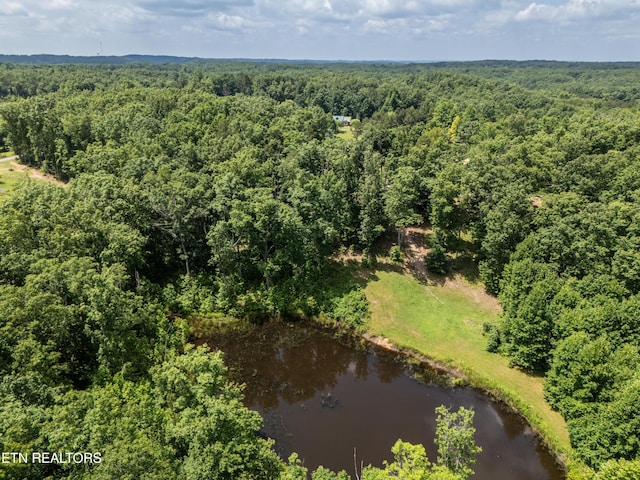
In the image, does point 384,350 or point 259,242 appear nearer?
point 384,350

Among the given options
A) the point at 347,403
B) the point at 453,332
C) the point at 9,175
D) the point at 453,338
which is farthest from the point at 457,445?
the point at 9,175

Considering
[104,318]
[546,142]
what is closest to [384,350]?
[104,318]

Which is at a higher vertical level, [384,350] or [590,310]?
[590,310]

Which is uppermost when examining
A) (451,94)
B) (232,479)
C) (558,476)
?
(451,94)

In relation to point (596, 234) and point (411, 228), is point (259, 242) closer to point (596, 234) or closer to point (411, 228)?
point (411, 228)

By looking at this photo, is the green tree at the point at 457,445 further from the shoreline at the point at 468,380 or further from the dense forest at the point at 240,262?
the shoreline at the point at 468,380

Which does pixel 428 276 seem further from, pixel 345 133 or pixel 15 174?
pixel 345 133

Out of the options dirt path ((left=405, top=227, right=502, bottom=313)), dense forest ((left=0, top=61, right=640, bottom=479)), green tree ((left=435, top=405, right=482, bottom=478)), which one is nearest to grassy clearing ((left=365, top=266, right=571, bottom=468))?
dirt path ((left=405, top=227, right=502, bottom=313))

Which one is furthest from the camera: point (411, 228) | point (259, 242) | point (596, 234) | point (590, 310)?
point (411, 228)
